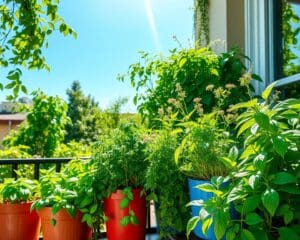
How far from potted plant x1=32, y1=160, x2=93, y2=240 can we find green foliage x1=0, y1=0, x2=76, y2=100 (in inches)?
36.7

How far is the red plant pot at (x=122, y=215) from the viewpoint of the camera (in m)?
1.72

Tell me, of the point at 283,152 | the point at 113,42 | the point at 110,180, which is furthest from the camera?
the point at 113,42

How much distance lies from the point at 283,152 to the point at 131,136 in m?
0.95

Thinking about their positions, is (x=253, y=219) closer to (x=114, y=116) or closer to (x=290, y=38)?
(x=290, y=38)

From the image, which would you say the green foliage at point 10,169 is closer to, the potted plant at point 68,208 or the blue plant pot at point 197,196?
the potted plant at point 68,208

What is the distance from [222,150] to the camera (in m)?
1.41

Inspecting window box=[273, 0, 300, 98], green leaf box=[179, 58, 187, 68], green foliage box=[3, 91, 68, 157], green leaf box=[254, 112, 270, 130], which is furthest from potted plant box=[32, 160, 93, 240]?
green foliage box=[3, 91, 68, 157]

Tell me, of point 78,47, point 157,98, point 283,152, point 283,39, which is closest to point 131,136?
point 157,98

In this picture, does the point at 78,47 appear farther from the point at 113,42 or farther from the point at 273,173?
the point at 273,173

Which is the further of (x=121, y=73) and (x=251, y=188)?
(x=121, y=73)

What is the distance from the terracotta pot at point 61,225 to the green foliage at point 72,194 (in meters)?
0.04

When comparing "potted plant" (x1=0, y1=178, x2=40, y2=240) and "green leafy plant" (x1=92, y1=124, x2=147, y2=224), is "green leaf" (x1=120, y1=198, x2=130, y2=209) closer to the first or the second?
"green leafy plant" (x1=92, y1=124, x2=147, y2=224)

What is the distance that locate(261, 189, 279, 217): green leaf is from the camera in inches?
34.9

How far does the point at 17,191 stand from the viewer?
202cm
